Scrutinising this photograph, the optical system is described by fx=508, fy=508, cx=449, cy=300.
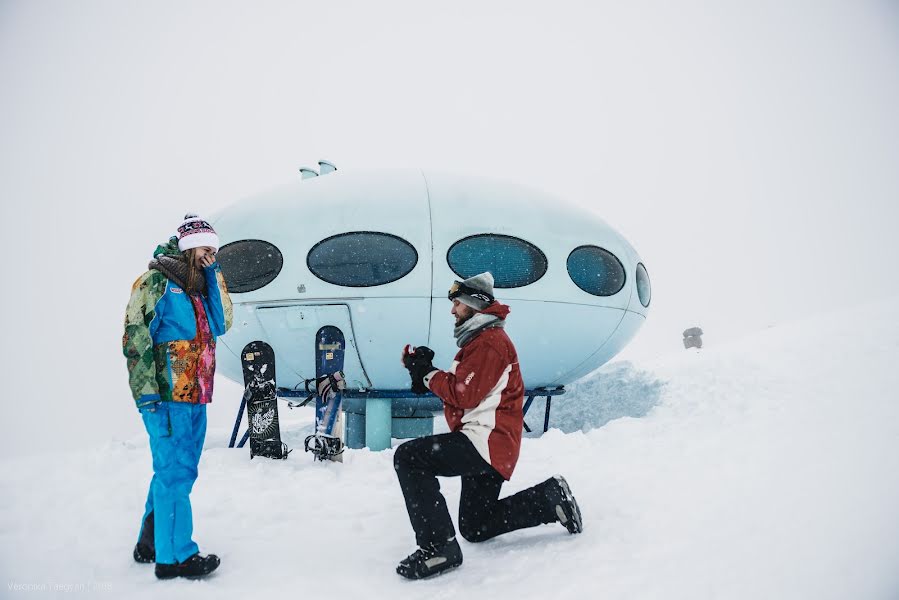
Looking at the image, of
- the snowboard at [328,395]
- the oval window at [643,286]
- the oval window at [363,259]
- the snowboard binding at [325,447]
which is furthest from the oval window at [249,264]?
the oval window at [643,286]

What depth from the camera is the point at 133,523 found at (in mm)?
2879

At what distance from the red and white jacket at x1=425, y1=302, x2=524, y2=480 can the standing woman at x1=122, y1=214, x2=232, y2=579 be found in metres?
1.11

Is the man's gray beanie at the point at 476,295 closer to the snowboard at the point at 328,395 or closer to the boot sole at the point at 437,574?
the boot sole at the point at 437,574

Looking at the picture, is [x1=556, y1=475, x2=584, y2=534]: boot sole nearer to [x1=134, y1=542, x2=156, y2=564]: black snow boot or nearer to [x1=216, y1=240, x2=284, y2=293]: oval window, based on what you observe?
[x1=134, y1=542, x2=156, y2=564]: black snow boot

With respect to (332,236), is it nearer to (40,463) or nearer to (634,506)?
(40,463)

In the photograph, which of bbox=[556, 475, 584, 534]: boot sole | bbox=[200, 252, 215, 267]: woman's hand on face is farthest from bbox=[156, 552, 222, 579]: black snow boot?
bbox=[556, 475, 584, 534]: boot sole

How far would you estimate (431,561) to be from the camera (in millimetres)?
2180

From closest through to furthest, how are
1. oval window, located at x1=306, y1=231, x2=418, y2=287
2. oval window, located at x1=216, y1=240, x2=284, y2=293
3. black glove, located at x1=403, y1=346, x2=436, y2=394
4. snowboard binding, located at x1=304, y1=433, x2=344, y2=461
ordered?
1. black glove, located at x1=403, y1=346, x2=436, y2=394
2. snowboard binding, located at x1=304, y1=433, x2=344, y2=461
3. oval window, located at x1=306, y1=231, x2=418, y2=287
4. oval window, located at x1=216, y1=240, x2=284, y2=293

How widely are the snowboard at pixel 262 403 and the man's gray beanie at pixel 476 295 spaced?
8.69 feet

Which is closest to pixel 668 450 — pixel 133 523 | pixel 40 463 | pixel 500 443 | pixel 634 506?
pixel 634 506

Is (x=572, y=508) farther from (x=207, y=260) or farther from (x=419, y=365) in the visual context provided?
(x=207, y=260)

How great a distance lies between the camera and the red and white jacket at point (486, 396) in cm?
229

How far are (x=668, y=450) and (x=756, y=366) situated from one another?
2.75m

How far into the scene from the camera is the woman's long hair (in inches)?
95.7
